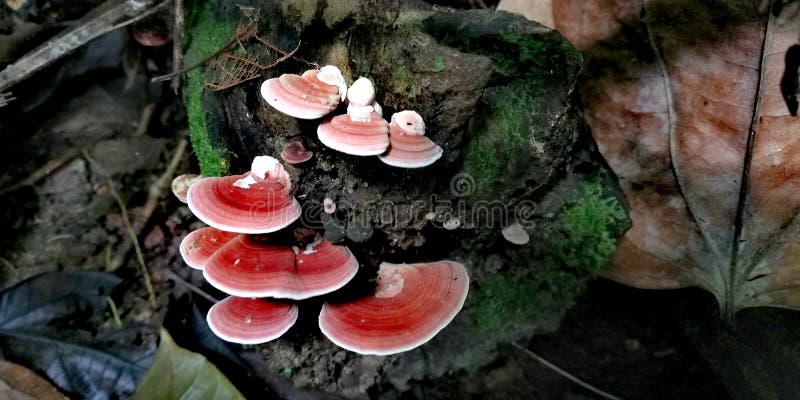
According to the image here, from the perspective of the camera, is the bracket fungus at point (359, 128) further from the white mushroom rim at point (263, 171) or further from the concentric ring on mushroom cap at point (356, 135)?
the white mushroom rim at point (263, 171)

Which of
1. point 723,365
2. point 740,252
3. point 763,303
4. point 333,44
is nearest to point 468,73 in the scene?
point 333,44

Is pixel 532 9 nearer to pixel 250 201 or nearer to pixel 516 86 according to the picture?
pixel 516 86

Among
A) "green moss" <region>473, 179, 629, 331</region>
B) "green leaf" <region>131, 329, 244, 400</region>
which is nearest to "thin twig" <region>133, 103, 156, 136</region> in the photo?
"green leaf" <region>131, 329, 244, 400</region>

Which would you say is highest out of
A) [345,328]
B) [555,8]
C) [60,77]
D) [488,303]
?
[555,8]

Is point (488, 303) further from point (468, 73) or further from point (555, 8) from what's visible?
point (555, 8)

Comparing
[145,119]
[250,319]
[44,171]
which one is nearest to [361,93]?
[250,319]

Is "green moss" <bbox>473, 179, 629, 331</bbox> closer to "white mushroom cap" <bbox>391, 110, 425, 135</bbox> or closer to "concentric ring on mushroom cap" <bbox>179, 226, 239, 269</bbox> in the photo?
"white mushroom cap" <bbox>391, 110, 425, 135</bbox>
